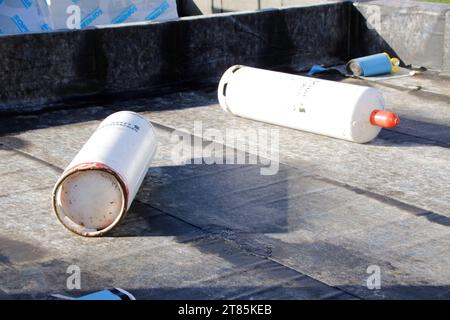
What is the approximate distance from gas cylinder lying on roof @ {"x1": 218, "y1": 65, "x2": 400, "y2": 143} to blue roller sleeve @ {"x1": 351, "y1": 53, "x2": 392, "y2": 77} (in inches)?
101

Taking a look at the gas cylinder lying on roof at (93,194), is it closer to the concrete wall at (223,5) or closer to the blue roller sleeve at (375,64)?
the blue roller sleeve at (375,64)

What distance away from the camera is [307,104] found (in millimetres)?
9391

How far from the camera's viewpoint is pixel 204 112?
10578 millimetres

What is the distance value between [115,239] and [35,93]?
445cm

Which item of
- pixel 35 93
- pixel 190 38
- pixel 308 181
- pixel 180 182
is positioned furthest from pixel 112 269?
pixel 190 38

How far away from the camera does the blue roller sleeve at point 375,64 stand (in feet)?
40.0

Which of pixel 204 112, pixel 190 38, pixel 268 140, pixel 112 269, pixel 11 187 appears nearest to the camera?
pixel 112 269

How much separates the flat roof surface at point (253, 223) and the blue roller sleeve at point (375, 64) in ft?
7.51

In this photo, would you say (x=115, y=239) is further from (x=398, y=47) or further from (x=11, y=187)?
(x=398, y=47)

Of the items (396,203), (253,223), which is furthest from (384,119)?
(253,223)

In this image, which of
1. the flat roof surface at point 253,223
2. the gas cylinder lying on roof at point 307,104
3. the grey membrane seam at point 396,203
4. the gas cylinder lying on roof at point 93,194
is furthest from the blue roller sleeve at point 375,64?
the gas cylinder lying on roof at point 93,194

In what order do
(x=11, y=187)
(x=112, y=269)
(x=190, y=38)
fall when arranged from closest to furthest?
(x=112, y=269)
(x=11, y=187)
(x=190, y=38)

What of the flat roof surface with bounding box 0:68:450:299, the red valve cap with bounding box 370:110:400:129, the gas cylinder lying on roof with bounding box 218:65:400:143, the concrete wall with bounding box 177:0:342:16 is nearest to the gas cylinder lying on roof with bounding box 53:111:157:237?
the flat roof surface with bounding box 0:68:450:299

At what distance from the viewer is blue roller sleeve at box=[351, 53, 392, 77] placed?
40.0ft
